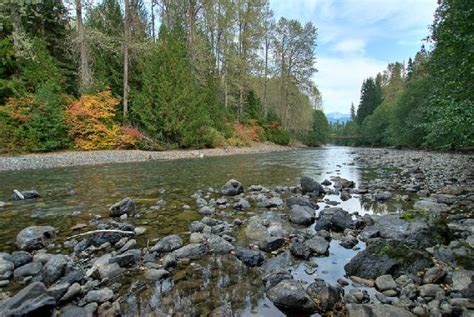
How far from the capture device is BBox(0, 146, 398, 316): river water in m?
2.98

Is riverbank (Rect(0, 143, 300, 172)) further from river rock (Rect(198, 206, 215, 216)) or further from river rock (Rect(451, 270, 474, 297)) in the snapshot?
river rock (Rect(451, 270, 474, 297))

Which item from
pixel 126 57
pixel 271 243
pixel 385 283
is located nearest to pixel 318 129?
pixel 126 57

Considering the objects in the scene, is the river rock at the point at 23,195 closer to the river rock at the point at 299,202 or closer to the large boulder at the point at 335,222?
the river rock at the point at 299,202

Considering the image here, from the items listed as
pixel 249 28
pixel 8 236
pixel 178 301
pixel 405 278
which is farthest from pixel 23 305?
pixel 249 28

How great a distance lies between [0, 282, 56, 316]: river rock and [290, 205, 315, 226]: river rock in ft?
13.4

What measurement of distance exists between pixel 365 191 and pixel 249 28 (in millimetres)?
27825

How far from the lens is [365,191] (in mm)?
8125

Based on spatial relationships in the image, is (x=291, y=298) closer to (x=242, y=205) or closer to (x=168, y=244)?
(x=168, y=244)

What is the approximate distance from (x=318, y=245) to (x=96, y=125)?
17460 mm

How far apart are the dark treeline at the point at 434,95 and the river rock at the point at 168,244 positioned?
6.63 m

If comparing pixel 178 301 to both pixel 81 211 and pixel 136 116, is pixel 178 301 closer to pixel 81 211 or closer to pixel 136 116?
pixel 81 211

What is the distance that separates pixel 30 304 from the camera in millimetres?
2504

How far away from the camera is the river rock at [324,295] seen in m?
2.78

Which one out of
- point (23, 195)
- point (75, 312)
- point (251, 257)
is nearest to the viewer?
point (75, 312)
